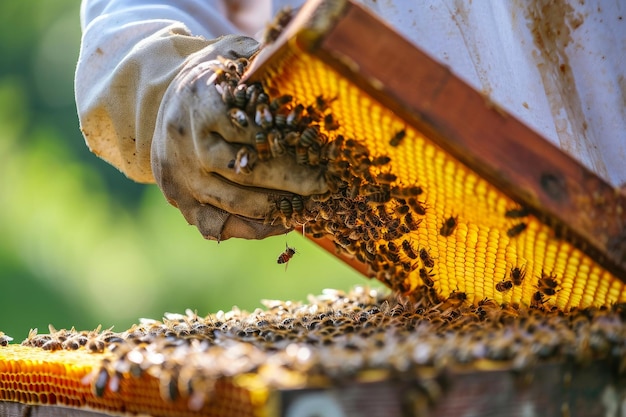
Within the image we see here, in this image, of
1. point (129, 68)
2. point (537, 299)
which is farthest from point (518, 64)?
Answer: point (129, 68)

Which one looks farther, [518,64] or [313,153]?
[518,64]

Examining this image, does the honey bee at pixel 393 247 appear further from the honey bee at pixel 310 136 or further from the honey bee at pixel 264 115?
the honey bee at pixel 264 115

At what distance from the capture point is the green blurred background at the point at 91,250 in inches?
441

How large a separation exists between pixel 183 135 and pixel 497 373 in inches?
41.5

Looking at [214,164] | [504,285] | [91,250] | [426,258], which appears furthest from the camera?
[91,250]

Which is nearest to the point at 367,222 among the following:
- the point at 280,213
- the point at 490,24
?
the point at 280,213

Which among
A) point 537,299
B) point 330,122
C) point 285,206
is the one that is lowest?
point 537,299

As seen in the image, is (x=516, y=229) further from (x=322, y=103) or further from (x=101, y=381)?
(x=101, y=381)

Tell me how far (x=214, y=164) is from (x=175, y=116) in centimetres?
16

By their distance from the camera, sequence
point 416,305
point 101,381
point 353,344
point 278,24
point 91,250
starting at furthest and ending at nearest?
point 91,250
point 416,305
point 278,24
point 101,381
point 353,344

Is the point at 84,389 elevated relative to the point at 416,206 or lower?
lower

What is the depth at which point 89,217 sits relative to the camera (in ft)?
40.4

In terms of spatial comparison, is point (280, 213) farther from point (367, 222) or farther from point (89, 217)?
point (89, 217)

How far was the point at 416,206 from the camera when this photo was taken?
1.89 meters
